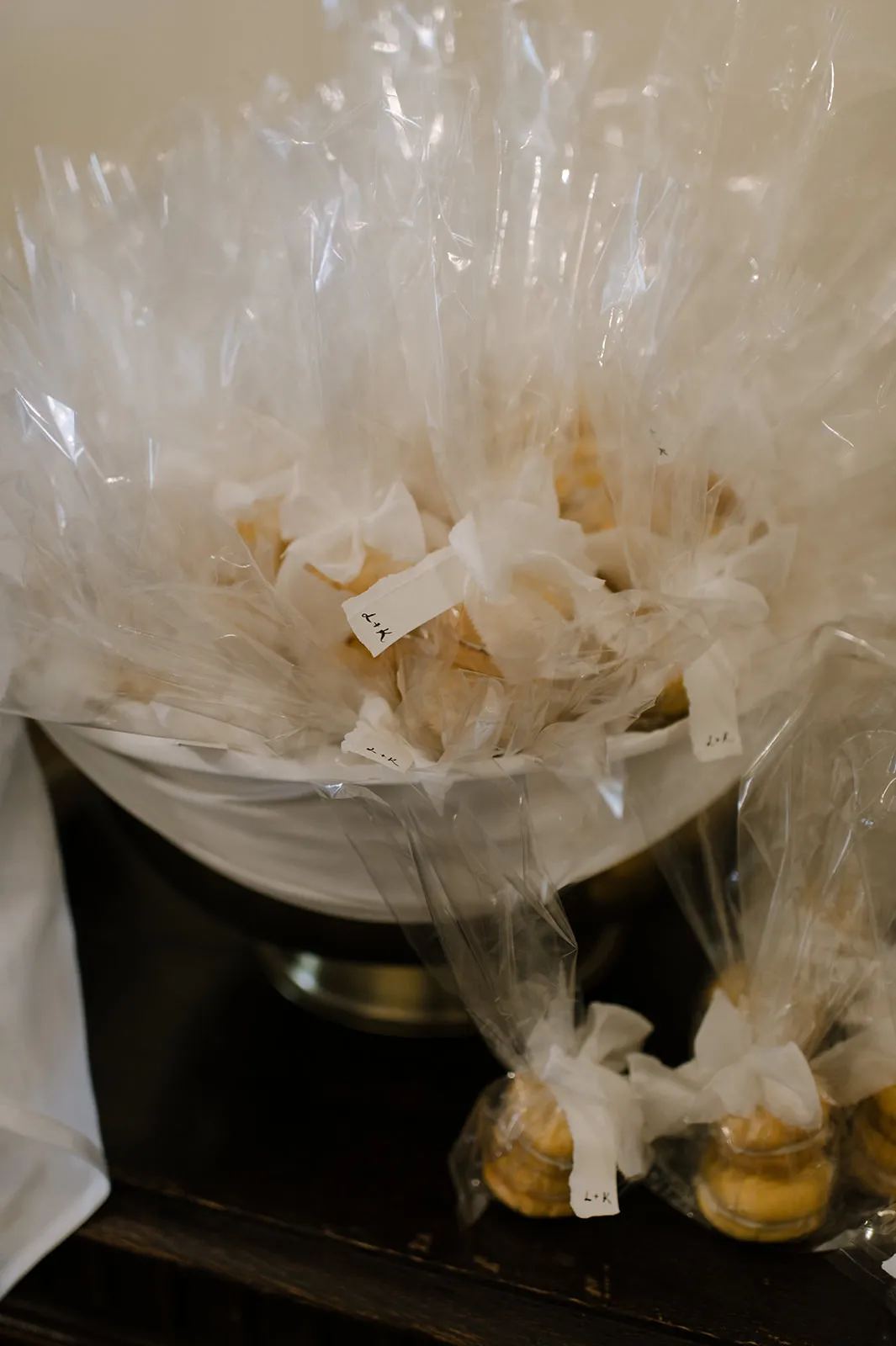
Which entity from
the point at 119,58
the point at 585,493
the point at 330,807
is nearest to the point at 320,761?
the point at 330,807

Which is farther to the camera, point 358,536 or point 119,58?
point 119,58

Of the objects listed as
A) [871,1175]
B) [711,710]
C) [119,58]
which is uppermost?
[119,58]

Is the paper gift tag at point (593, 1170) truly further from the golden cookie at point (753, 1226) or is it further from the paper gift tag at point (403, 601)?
the paper gift tag at point (403, 601)

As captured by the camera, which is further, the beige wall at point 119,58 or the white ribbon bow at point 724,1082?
the beige wall at point 119,58

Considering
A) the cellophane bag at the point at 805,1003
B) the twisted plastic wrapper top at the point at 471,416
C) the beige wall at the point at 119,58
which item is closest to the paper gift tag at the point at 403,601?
the twisted plastic wrapper top at the point at 471,416

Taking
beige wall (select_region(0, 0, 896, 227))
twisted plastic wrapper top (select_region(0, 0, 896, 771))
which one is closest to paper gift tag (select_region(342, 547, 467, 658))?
twisted plastic wrapper top (select_region(0, 0, 896, 771))

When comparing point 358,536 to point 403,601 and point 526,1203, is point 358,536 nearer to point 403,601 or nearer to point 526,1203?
point 403,601

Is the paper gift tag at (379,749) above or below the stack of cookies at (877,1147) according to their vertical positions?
above
